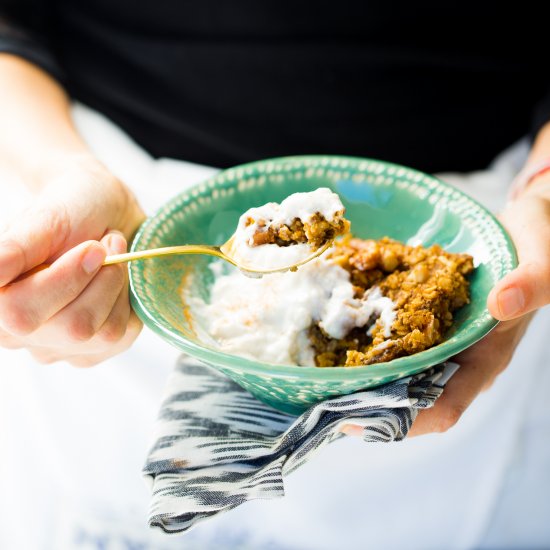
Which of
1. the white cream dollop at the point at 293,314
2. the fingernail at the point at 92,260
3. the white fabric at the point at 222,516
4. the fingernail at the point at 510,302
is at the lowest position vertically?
the white fabric at the point at 222,516

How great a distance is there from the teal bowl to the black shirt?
0.80 feet

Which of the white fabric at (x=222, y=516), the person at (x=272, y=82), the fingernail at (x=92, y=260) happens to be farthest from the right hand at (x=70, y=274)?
the white fabric at (x=222, y=516)

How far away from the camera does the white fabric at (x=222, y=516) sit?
1.04m

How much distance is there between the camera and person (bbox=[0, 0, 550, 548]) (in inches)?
44.0

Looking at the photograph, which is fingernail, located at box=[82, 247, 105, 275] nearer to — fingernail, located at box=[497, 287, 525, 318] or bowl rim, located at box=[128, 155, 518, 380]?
bowl rim, located at box=[128, 155, 518, 380]

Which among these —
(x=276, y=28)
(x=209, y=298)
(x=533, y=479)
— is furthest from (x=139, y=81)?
(x=533, y=479)

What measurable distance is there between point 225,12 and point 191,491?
78 cm

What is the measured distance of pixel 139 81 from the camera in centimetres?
125

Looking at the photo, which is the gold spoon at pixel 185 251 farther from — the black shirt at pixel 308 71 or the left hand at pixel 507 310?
the black shirt at pixel 308 71

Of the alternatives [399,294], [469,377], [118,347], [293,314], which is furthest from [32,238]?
[469,377]

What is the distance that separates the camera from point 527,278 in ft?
2.32

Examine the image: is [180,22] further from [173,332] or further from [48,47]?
[173,332]

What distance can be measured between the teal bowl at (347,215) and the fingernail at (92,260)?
60 mm

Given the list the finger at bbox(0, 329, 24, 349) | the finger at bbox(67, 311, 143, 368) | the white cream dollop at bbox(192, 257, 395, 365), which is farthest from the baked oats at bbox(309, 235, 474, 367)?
the finger at bbox(0, 329, 24, 349)
